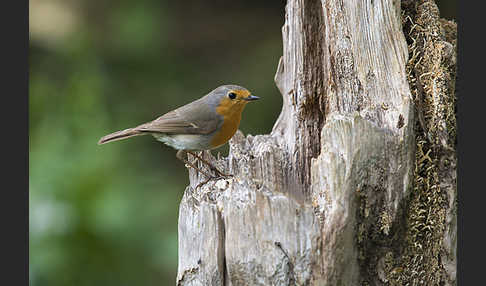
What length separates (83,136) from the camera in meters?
5.85

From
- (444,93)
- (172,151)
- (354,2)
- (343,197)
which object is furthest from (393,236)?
(172,151)

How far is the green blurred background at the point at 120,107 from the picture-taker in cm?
526

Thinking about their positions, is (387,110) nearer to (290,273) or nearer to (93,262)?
(290,273)

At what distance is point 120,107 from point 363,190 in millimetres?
4060

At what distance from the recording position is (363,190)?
3422 millimetres

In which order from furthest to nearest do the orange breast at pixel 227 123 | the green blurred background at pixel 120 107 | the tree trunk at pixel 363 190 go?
the green blurred background at pixel 120 107
the orange breast at pixel 227 123
the tree trunk at pixel 363 190

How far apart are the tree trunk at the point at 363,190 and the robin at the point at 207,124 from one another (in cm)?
93

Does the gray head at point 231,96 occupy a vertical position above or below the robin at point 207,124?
above

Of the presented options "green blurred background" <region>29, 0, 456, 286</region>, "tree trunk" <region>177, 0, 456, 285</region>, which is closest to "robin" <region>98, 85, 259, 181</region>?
"green blurred background" <region>29, 0, 456, 286</region>

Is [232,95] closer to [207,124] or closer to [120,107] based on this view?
[207,124]

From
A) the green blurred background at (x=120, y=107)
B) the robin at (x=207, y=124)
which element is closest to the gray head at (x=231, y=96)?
the robin at (x=207, y=124)

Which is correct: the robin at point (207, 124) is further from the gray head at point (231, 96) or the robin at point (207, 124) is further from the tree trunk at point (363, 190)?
the tree trunk at point (363, 190)

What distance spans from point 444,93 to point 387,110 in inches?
14.3

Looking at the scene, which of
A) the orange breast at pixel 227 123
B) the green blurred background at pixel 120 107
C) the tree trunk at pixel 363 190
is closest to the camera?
the tree trunk at pixel 363 190
